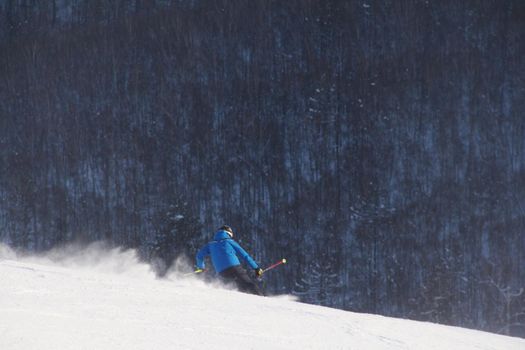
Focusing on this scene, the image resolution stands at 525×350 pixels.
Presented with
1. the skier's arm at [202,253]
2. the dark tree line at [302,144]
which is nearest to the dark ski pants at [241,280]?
the skier's arm at [202,253]

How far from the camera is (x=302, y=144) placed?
1365 cm

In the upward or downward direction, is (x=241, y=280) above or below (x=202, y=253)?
below

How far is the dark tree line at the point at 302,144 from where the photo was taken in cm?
1305

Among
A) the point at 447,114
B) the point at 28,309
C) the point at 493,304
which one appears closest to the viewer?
the point at 28,309

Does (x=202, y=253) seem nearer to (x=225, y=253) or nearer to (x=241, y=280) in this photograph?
(x=225, y=253)

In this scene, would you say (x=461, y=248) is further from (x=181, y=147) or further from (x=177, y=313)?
(x=177, y=313)

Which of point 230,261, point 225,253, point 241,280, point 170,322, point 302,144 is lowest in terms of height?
point 241,280

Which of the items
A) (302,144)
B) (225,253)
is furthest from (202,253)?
(302,144)

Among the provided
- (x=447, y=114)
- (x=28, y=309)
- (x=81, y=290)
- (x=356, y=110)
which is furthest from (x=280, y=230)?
(x=28, y=309)

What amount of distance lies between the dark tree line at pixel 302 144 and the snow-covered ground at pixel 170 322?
5635mm

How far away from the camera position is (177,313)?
18.2 feet

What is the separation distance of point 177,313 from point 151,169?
27.7ft

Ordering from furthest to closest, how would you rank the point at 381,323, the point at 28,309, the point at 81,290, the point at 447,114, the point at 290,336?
the point at 447,114 → the point at 381,323 → the point at 81,290 → the point at 290,336 → the point at 28,309

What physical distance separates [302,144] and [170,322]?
349 inches
